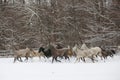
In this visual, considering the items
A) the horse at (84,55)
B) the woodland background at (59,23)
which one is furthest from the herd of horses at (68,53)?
the woodland background at (59,23)

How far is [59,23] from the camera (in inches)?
1465

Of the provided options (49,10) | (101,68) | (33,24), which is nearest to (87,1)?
(49,10)

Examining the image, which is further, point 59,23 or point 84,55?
point 59,23

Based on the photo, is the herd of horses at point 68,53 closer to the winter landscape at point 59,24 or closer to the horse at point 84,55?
the horse at point 84,55

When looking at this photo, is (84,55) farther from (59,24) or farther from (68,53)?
(59,24)

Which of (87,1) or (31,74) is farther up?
(87,1)

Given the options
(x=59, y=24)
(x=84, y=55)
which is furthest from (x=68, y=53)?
(x=59, y=24)

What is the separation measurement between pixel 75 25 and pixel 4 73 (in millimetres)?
22706

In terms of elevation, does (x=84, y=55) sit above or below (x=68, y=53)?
above

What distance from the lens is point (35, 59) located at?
21047mm

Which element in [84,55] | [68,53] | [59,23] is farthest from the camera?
[59,23]

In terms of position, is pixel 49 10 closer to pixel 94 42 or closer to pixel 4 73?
pixel 94 42

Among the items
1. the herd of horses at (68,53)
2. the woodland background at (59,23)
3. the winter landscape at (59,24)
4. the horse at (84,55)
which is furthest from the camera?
the woodland background at (59,23)

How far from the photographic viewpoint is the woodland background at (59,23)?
35.8 metres
